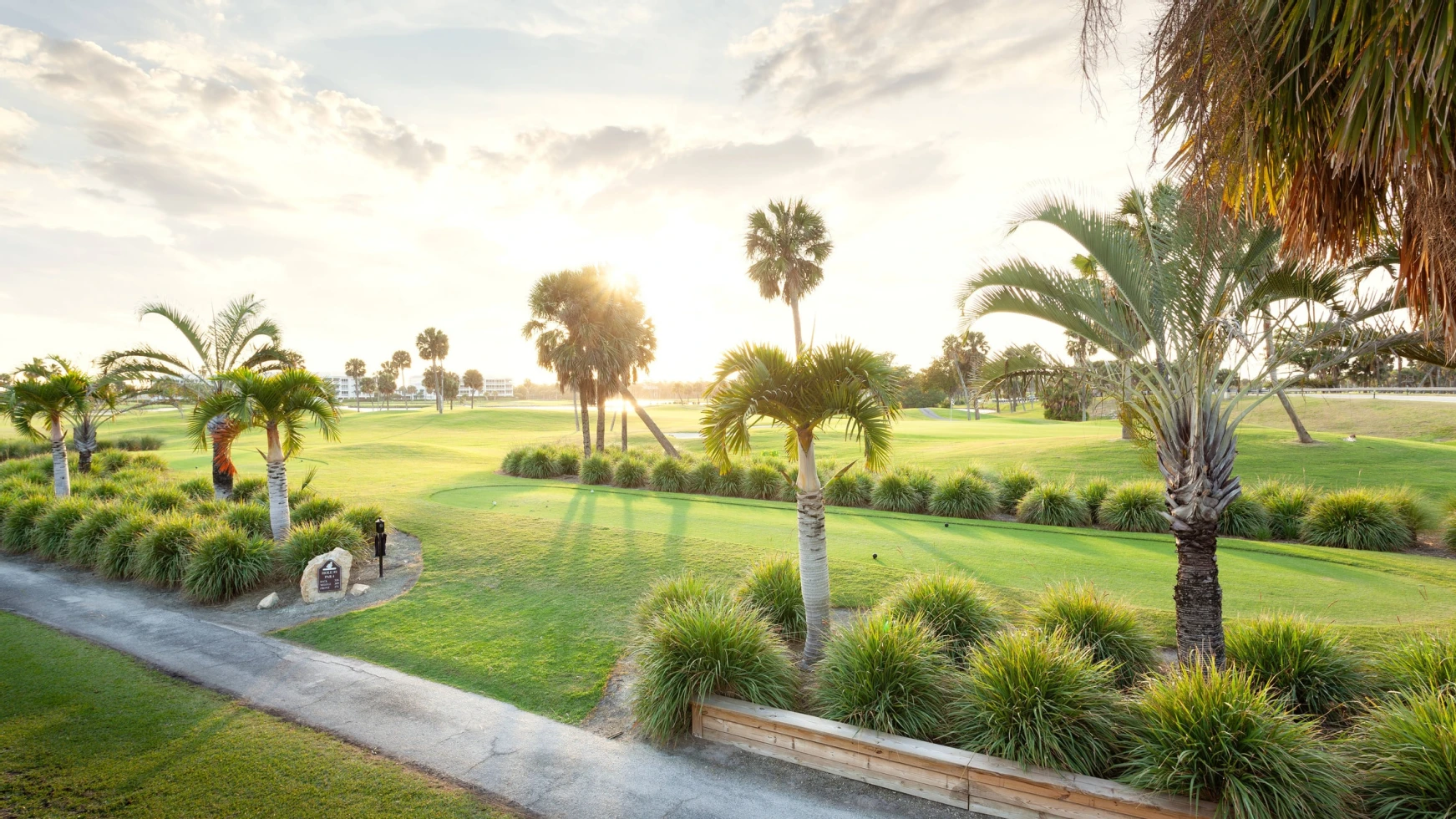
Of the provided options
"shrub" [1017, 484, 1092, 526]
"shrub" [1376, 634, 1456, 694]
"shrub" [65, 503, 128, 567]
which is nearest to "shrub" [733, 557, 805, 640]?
"shrub" [1376, 634, 1456, 694]

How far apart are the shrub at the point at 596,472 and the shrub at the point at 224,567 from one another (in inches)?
487

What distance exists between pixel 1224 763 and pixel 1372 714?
178cm

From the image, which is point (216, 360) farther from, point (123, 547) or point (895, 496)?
point (895, 496)

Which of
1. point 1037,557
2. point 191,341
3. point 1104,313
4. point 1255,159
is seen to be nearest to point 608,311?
point 191,341

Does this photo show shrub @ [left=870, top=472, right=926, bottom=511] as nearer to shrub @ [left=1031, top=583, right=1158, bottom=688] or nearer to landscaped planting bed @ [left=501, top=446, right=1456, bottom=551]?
landscaped planting bed @ [left=501, top=446, right=1456, bottom=551]

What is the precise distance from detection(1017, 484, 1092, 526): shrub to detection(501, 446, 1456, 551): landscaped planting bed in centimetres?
2


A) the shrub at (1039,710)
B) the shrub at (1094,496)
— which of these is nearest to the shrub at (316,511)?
the shrub at (1039,710)

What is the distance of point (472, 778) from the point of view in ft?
17.3

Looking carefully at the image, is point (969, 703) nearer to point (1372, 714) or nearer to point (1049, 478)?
point (1372, 714)

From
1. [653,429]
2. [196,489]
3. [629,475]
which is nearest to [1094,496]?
[629,475]

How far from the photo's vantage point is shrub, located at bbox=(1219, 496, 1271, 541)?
1295cm

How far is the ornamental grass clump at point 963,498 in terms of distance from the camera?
15812 millimetres

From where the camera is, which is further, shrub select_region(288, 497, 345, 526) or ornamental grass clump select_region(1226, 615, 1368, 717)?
shrub select_region(288, 497, 345, 526)

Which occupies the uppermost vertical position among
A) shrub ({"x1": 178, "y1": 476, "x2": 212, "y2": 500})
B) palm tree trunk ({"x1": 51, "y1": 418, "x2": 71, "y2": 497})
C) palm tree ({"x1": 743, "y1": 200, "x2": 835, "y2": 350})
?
palm tree ({"x1": 743, "y1": 200, "x2": 835, "y2": 350})
